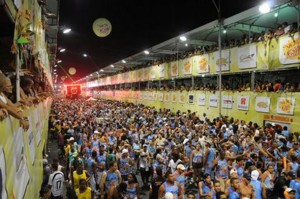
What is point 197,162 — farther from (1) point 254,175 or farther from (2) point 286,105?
(2) point 286,105

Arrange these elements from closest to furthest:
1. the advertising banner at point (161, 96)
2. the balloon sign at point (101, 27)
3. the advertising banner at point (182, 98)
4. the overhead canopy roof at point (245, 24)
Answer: the overhead canopy roof at point (245, 24) < the balloon sign at point (101, 27) < the advertising banner at point (182, 98) < the advertising banner at point (161, 96)

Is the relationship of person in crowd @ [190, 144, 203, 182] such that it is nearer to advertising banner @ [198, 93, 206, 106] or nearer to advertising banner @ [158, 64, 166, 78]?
advertising banner @ [198, 93, 206, 106]

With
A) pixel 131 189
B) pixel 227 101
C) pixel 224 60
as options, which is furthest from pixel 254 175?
pixel 224 60

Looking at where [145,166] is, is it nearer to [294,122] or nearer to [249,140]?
[249,140]

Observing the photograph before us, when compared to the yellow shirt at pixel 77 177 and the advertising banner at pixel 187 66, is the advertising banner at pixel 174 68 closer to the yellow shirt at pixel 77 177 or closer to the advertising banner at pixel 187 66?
the advertising banner at pixel 187 66

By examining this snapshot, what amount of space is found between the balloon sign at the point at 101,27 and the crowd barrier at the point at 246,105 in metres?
8.92

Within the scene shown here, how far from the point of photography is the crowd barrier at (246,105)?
15.9 metres

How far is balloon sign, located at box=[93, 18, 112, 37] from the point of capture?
64.8 feet

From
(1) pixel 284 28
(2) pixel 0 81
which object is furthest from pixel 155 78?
(2) pixel 0 81

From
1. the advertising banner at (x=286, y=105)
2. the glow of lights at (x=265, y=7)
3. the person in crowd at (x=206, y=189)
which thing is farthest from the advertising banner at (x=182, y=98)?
the person in crowd at (x=206, y=189)

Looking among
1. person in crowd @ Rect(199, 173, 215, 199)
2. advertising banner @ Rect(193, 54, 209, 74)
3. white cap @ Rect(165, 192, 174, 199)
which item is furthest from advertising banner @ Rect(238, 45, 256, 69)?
white cap @ Rect(165, 192, 174, 199)

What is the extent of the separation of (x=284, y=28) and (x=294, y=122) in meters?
5.23

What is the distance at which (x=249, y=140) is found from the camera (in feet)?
42.4

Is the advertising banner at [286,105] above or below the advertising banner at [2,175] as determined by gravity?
below
